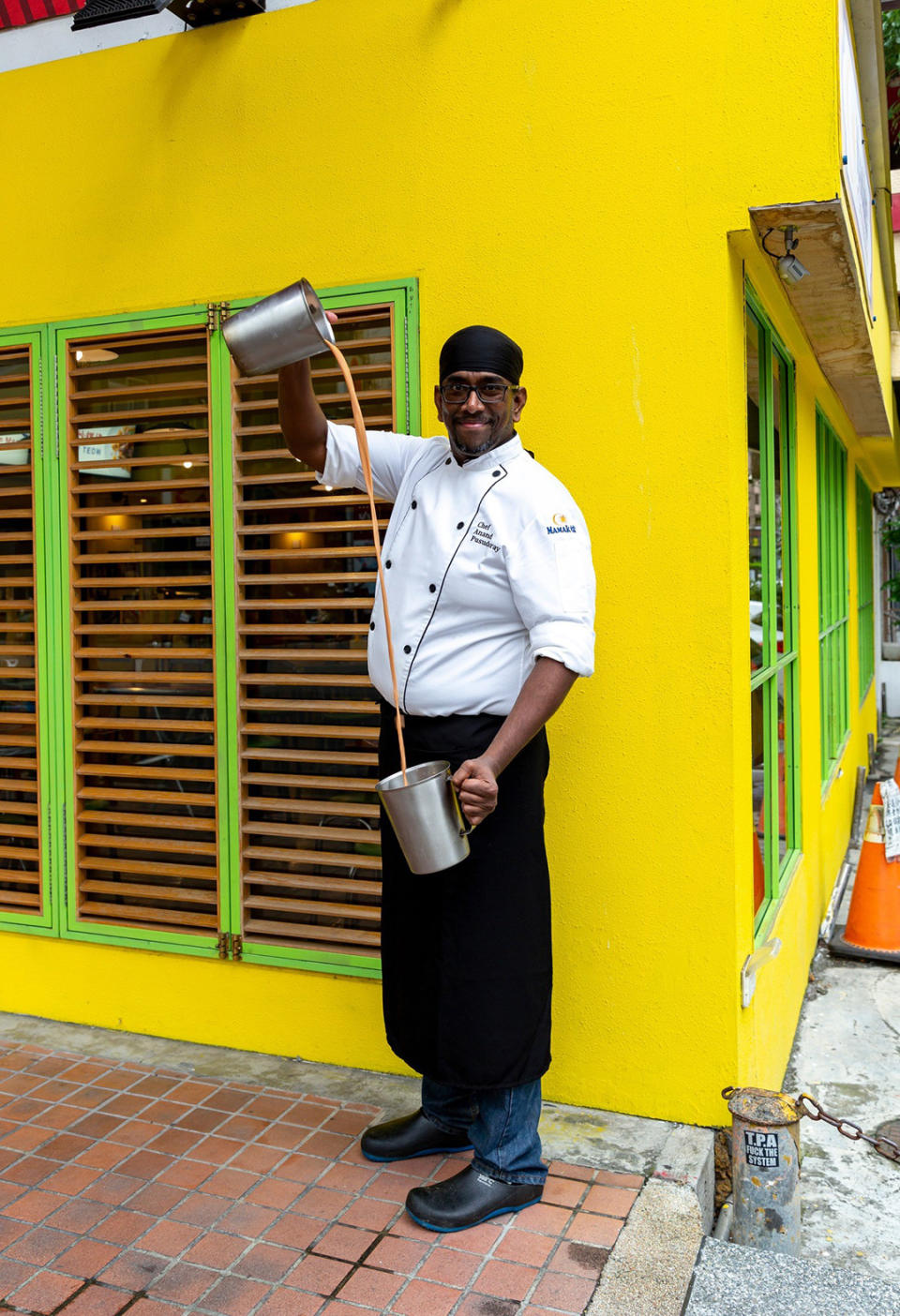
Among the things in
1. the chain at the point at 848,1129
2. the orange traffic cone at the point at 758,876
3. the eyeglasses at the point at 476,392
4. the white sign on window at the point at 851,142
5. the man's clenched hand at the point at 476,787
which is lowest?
the chain at the point at 848,1129

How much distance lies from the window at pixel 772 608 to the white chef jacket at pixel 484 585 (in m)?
1.16

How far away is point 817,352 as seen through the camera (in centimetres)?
511

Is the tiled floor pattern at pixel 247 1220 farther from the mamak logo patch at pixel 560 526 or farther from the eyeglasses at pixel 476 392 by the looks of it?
the eyeglasses at pixel 476 392

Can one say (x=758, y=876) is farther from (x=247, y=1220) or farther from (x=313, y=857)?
(x=247, y=1220)

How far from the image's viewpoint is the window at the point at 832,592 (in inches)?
260

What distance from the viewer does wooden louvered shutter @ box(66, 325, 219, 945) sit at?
12.7 ft

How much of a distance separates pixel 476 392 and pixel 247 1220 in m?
2.13

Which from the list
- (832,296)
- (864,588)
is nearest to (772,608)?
(832,296)

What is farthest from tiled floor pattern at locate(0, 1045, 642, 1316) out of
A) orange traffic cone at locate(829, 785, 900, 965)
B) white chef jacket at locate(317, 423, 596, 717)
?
orange traffic cone at locate(829, 785, 900, 965)

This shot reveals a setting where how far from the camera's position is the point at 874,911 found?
19.1 ft

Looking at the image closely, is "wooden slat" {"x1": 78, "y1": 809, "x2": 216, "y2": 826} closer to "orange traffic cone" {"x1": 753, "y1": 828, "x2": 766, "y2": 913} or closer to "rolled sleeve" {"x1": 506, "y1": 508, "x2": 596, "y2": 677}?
"rolled sleeve" {"x1": 506, "y1": 508, "x2": 596, "y2": 677}

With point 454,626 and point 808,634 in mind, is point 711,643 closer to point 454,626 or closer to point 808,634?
point 454,626

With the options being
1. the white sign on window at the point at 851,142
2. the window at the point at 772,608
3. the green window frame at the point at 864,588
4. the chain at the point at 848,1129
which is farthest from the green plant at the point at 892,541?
the chain at the point at 848,1129

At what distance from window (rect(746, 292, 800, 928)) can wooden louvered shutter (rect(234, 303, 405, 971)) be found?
4.14ft
